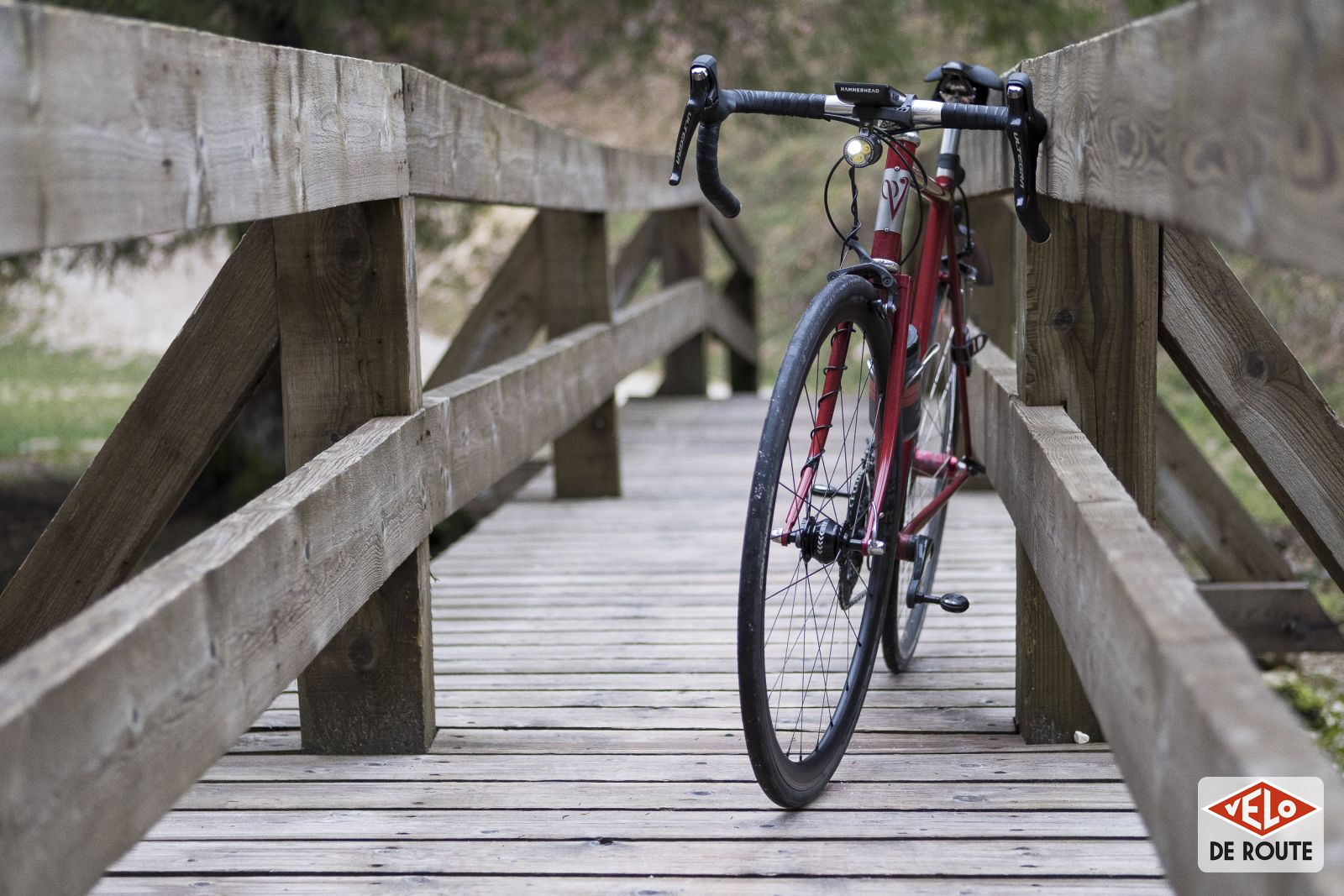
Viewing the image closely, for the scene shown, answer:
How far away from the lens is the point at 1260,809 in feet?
4.05

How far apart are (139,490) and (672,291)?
3725mm

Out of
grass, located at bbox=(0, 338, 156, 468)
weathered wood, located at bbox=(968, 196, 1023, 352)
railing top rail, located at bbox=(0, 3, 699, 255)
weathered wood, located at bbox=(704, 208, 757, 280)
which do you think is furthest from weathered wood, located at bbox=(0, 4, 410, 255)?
grass, located at bbox=(0, 338, 156, 468)

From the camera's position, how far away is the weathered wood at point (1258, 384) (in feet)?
7.60

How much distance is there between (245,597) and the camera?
1.54 metres

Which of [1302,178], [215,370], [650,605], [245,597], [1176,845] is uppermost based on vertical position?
[1302,178]

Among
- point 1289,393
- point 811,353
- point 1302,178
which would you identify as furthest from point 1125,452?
point 1302,178

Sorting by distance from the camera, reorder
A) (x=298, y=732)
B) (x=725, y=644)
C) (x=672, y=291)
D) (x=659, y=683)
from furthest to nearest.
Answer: (x=672, y=291), (x=725, y=644), (x=659, y=683), (x=298, y=732)

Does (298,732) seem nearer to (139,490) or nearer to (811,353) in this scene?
(139,490)

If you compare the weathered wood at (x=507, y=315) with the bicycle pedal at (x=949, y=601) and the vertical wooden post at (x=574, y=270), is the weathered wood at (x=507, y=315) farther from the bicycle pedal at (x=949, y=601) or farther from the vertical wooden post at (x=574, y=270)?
the bicycle pedal at (x=949, y=601)

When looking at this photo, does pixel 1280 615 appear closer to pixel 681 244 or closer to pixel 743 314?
pixel 681 244

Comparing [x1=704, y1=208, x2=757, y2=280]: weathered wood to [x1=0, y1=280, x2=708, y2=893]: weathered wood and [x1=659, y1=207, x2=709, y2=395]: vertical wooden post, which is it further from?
[x1=0, y1=280, x2=708, y2=893]: weathered wood

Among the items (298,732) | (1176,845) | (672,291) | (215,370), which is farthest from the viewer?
(672,291)

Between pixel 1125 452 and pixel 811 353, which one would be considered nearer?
pixel 811 353

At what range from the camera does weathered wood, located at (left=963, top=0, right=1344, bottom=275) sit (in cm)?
94
